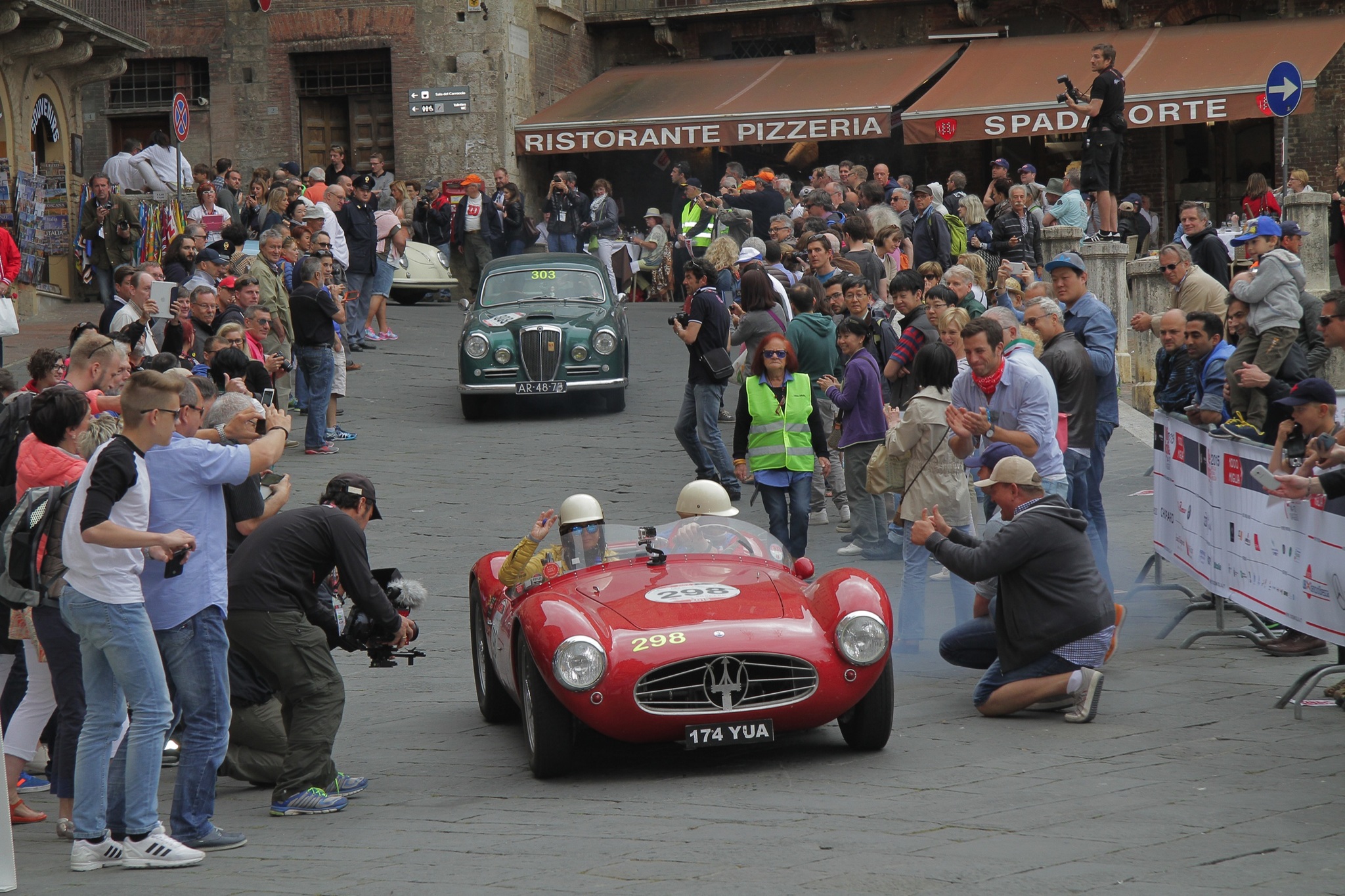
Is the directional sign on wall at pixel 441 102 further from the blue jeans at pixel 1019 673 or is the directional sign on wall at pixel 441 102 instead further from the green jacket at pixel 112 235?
the blue jeans at pixel 1019 673

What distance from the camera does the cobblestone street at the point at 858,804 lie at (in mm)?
5379

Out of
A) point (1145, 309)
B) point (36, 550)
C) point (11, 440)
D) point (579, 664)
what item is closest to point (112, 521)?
point (36, 550)

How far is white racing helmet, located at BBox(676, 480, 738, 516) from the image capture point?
323 inches

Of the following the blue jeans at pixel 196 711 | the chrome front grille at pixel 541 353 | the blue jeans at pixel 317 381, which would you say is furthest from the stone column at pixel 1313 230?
the blue jeans at pixel 196 711

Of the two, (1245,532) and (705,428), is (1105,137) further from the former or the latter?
(1245,532)

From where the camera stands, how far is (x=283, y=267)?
1609 centimetres

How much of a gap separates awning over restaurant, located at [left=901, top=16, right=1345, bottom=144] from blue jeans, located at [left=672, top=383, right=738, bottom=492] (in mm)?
16226

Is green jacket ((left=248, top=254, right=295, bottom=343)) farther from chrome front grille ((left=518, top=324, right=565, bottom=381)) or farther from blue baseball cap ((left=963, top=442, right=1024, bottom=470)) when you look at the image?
blue baseball cap ((left=963, top=442, right=1024, bottom=470))

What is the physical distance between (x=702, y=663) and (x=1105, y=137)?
12835mm

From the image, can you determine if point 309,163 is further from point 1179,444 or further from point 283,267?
point 1179,444

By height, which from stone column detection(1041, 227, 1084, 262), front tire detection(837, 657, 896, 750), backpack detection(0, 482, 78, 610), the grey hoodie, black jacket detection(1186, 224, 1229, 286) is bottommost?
front tire detection(837, 657, 896, 750)

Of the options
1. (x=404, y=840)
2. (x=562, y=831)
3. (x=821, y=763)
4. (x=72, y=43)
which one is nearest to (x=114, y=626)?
(x=404, y=840)

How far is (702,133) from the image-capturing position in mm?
30094

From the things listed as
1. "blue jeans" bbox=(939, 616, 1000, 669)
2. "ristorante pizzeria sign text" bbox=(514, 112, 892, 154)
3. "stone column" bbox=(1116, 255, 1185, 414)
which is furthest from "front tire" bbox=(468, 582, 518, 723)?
"ristorante pizzeria sign text" bbox=(514, 112, 892, 154)
